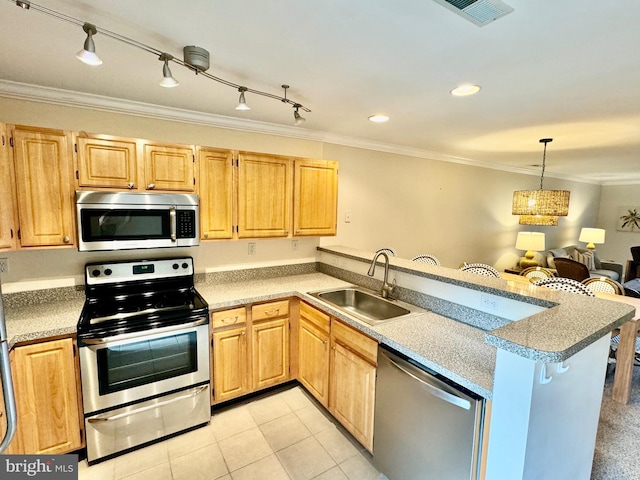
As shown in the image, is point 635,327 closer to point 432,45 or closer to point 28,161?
point 432,45

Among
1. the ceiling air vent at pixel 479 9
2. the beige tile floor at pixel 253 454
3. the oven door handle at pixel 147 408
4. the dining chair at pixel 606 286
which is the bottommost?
the beige tile floor at pixel 253 454

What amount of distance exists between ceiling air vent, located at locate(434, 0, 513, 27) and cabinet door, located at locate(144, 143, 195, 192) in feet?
6.28

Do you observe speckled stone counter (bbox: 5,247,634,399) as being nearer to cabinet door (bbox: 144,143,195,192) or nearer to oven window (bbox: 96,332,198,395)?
oven window (bbox: 96,332,198,395)

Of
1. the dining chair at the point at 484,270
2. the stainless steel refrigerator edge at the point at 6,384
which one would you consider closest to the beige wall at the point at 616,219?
the dining chair at the point at 484,270

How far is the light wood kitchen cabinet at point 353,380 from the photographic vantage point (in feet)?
6.44

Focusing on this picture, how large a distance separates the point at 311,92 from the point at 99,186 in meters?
1.57

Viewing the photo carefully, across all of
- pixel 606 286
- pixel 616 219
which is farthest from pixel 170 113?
pixel 616 219

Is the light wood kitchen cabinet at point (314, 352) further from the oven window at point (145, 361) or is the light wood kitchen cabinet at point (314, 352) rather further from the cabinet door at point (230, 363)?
the oven window at point (145, 361)

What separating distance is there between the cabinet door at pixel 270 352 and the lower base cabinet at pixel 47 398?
1.18 m

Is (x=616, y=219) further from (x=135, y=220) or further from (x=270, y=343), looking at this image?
Result: (x=135, y=220)

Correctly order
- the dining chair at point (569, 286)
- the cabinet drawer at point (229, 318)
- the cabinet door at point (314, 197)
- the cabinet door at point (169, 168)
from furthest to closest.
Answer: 1. the cabinet door at point (314, 197)
2. the dining chair at point (569, 286)
3. the cabinet drawer at point (229, 318)
4. the cabinet door at point (169, 168)

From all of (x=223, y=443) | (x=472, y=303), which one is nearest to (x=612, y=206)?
(x=472, y=303)

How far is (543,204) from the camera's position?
13.6 feet

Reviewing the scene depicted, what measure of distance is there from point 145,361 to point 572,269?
5723mm
